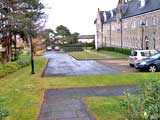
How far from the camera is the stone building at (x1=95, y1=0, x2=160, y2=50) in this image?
45094 millimetres

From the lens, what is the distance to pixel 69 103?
1271cm

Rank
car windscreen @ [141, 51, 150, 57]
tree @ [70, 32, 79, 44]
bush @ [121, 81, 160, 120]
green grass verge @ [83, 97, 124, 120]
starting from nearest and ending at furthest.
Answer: bush @ [121, 81, 160, 120] < green grass verge @ [83, 97, 124, 120] < car windscreen @ [141, 51, 150, 57] < tree @ [70, 32, 79, 44]

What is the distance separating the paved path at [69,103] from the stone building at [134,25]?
86.2 feet

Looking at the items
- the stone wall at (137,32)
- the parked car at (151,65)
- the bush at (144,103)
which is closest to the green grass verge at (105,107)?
the bush at (144,103)

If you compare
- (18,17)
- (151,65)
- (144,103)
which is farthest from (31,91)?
(18,17)

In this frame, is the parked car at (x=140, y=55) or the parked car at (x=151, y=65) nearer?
the parked car at (x=151, y=65)

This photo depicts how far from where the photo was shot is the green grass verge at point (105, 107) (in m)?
10.1

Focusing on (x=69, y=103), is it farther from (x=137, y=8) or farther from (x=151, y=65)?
(x=137, y=8)

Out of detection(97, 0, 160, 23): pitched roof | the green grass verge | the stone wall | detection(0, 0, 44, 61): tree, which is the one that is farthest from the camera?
detection(97, 0, 160, 23): pitched roof

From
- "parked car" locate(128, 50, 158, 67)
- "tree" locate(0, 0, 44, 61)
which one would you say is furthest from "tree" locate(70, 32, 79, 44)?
"parked car" locate(128, 50, 158, 67)

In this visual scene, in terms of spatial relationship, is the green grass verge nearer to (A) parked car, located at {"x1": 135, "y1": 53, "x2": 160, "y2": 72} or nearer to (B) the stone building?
(A) parked car, located at {"x1": 135, "y1": 53, "x2": 160, "y2": 72}

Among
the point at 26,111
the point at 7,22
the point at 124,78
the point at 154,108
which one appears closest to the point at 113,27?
the point at 7,22

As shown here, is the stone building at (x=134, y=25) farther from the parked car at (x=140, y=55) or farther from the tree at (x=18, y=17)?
the tree at (x=18, y=17)

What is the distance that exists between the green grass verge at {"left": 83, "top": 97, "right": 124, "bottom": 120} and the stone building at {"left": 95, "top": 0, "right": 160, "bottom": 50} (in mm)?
Result: 28839
